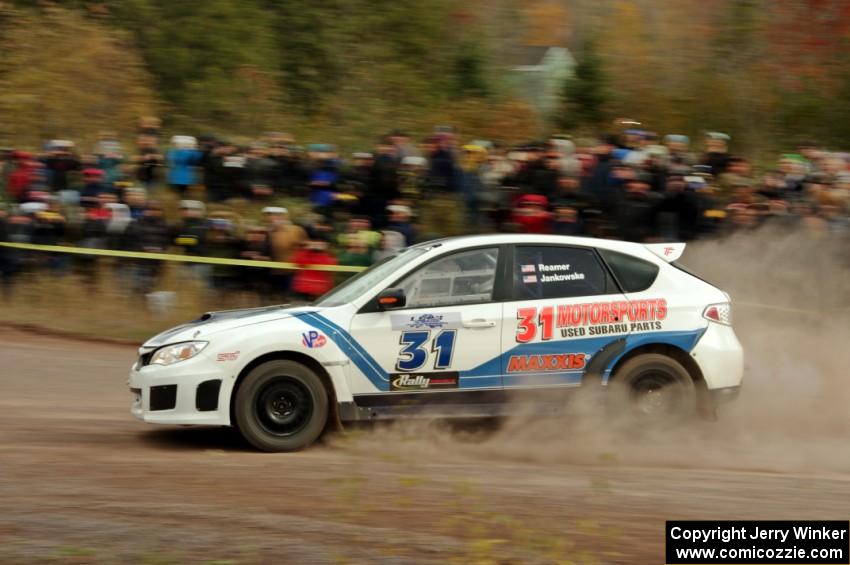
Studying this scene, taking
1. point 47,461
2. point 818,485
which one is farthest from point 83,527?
point 818,485

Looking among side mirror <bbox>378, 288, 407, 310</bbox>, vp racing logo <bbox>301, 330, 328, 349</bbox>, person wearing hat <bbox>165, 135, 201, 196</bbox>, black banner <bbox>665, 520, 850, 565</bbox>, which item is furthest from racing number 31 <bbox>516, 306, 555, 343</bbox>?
person wearing hat <bbox>165, 135, 201, 196</bbox>

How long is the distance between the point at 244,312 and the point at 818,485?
14.5 ft

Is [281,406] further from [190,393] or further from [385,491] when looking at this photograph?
[385,491]

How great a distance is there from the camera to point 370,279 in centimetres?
871

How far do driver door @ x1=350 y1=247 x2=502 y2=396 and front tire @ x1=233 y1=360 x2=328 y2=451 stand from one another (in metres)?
0.33

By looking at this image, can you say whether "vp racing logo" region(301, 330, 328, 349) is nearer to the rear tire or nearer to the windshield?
the windshield

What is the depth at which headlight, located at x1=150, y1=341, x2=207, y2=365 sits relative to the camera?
8.09 metres

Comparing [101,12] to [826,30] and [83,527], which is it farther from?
[83,527]

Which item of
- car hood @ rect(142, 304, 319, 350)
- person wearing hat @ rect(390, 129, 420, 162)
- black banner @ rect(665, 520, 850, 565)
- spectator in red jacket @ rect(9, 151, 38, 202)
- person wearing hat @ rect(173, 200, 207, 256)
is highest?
person wearing hat @ rect(390, 129, 420, 162)

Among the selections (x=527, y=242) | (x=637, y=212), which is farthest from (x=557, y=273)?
(x=637, y=212)

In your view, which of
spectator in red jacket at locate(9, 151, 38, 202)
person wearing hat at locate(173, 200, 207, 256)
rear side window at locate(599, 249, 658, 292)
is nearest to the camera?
rear side window at locate(599, 249, 658, 292)

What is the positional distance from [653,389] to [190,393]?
3546 millimetres

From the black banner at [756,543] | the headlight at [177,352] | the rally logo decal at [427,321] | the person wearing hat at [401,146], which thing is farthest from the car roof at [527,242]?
the person wearing hat at [401,146]

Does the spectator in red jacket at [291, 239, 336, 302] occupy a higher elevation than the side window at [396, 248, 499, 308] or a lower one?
higher
